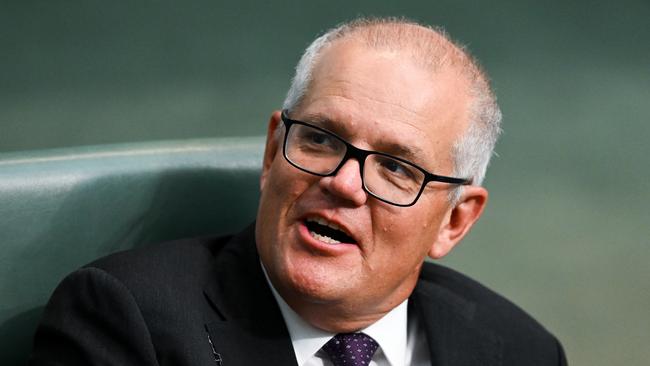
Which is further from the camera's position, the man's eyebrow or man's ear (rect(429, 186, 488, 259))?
man's ear (rect(429, 186, 488, 259))

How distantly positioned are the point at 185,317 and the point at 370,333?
1.22ft

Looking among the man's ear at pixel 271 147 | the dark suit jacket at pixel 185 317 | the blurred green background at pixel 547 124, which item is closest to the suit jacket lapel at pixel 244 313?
the dark suit jacket at pixel 185 317

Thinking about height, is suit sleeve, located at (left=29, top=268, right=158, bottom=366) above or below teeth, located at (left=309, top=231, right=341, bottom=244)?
below

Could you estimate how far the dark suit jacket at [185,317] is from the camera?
5.11 ft

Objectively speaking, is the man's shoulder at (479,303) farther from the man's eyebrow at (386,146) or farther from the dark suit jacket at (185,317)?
the man's eyebrow at (386,146)

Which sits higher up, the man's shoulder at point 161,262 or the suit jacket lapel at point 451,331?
the man's shoulder at point 161,262

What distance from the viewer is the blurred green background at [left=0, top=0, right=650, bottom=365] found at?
252cm

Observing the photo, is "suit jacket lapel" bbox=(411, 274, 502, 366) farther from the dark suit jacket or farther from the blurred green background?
the blurred green background

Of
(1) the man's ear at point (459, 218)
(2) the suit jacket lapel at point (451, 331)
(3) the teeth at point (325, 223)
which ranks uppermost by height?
(3) the teeth at point (325, 223)

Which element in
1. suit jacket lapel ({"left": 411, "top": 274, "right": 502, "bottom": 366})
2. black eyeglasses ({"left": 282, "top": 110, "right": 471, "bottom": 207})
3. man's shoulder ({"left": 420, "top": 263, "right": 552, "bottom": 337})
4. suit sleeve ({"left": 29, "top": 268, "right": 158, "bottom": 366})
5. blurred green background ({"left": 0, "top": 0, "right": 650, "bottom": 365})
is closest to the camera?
suit sleeve ({"left": 29, "top": 268, "right": 158, "bottom": 366})

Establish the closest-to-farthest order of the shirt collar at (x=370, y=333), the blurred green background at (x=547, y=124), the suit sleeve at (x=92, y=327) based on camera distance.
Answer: the suit sleeve at (x=92, y=327)
the shirt collar at (x=370, y=333)
the blurred green background at (x=547, y=124)

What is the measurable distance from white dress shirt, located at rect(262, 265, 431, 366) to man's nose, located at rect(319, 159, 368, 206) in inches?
10.0

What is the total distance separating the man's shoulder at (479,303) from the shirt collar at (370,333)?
14cm

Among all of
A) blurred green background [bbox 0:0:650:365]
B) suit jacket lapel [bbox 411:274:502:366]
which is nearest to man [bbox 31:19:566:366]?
suit jacket lapel [bbox 411:274:502:366]
